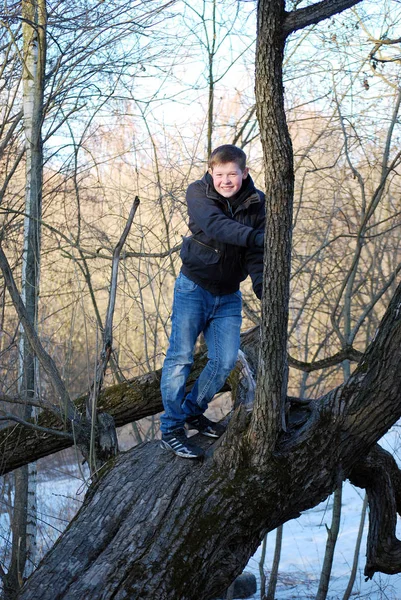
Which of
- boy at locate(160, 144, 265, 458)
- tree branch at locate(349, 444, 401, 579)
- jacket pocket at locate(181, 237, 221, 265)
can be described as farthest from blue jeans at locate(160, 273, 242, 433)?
tree branch at locate(349, 444, 401, 579)

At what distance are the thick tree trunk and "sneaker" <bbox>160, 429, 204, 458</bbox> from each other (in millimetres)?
49

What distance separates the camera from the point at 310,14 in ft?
7.86

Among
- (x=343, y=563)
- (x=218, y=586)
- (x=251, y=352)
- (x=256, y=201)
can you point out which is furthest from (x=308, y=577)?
(x=256, y=201)

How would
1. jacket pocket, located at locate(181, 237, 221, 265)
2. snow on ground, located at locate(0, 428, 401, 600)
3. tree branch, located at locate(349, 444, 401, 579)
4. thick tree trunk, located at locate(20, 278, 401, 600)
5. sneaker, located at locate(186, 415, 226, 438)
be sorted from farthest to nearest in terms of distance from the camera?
snow on ground, located at locate(0, 428, 401, 600) → tree branch, located at locate(349, 444, 401, 579) → sneaker, located at locate(186, 415, 226, 438) → jacket pocket, located at locate(181, 237, 221, 265) → thick tree trunk, located at locate(20, 278, 401, 600)

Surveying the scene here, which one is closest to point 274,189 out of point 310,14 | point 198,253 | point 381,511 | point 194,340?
point 310,14

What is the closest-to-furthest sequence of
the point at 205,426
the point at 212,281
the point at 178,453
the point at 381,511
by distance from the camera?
→ the point at 178,453 < the point at 212,281 < the point at 205,426 < the point at 381,511

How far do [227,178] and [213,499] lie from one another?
1.50 metres

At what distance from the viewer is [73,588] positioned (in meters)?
2.46

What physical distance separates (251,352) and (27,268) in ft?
8.60

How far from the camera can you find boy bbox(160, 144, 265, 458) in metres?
3.16

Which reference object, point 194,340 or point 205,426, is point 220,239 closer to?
point 194,340

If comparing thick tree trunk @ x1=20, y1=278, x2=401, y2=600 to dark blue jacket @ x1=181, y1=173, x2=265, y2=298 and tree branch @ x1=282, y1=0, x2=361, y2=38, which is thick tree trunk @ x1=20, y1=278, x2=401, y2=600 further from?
tree branch @ x1=282, y1=0, x2=361, y2=38

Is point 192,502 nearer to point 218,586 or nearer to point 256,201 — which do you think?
point 218,586

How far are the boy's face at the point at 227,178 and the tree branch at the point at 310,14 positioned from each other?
0.82 metres
